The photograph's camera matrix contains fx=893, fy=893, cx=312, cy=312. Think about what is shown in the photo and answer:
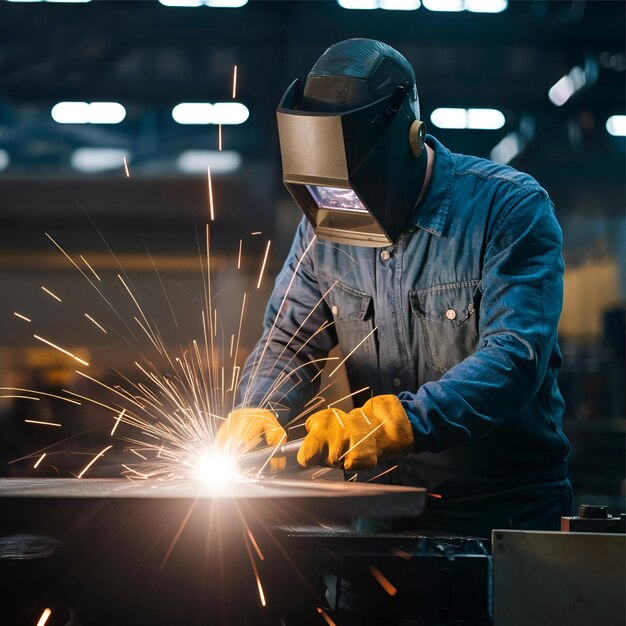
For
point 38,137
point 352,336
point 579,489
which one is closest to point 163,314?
point 38,137

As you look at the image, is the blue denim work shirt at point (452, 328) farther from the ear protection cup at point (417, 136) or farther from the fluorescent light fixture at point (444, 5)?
the fluorescent light fixture at point (444, 5)

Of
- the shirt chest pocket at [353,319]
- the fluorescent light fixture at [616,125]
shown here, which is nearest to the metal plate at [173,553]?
the shirt chest pocket at [353,319]

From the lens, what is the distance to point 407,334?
196 cm

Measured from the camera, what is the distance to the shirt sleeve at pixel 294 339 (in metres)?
2.11

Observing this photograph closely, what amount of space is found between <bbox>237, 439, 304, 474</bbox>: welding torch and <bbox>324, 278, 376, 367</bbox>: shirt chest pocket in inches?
16.8

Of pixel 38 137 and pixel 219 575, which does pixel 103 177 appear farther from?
pixel 219 575

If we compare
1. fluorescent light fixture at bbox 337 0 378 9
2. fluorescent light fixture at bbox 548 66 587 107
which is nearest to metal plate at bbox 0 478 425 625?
fluorescent light fixture at bbox 337 0 378 9

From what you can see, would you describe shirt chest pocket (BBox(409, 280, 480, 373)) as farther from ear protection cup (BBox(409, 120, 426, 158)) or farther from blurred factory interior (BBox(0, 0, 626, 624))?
blurred factory interior (BBox(0, 0, 626, 624))

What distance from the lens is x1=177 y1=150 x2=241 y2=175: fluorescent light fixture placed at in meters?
5.51

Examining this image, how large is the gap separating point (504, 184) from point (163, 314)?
412cm

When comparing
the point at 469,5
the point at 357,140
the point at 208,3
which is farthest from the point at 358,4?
the point at 357,140

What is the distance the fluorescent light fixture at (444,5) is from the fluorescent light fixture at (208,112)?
1239 millimetres

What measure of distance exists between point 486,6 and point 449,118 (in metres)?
0.66

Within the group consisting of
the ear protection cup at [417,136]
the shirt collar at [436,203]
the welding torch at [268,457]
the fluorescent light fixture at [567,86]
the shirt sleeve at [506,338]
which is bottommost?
the welding torch at [268,457]
